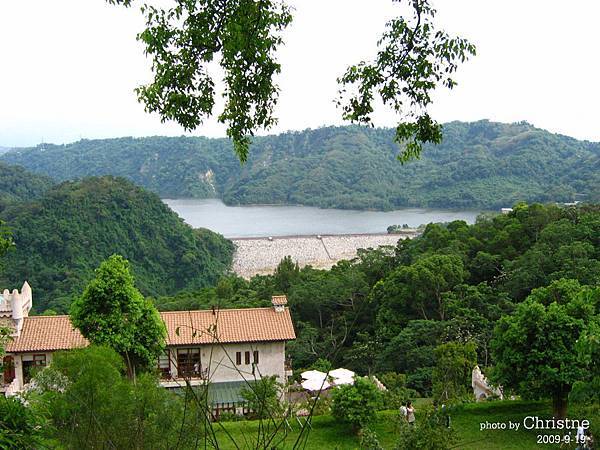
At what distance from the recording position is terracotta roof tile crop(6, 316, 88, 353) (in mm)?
10188

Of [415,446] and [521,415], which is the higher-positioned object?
[415,446]

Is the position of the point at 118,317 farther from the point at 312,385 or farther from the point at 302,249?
→ the point at 302,249

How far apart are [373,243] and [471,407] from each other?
41.4 metres

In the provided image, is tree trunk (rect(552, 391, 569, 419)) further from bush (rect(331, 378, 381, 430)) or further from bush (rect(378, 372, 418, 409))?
bush (rect(331, 378, 381, 430))

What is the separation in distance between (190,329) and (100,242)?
28.3 m

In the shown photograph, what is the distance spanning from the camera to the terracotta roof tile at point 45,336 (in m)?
10.2

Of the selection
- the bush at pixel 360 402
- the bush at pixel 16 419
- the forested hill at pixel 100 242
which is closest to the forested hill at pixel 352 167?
the forested hill at pixel 100 242

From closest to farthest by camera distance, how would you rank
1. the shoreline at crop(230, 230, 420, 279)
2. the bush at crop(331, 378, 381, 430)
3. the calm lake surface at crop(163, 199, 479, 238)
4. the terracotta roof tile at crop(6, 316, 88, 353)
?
1. the bush at crop(331, 378, 381, 430)
2. the terracotta roof tile at crop(6, 316, 88, 353)
3. the shoreline at crop(230, 230, 420, 279)
4. the calm lake surface at crop(163, 199, 479, 238)

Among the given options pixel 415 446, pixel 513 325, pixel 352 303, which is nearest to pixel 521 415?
pixel 513 325

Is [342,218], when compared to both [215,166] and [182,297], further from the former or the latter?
[182,297]

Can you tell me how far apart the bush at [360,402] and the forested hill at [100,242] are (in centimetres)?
2444

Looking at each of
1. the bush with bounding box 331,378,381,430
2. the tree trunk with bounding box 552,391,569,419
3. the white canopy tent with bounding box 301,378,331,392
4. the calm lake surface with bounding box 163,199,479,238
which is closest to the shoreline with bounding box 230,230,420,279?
the calm lake surface with bounding box 163,199,479,238

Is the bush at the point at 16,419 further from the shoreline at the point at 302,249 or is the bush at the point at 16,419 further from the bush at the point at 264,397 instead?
the shoreline at the point at 302,249

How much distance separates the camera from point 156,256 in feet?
130
